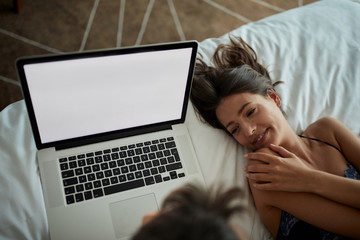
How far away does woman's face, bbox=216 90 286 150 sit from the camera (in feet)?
3.46

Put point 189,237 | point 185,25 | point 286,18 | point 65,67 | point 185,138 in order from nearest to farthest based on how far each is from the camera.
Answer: point 189,237
point 65,67
point 185,138
point 286,18
point 185,25

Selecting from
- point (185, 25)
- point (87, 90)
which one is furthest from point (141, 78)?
point (185, 25)

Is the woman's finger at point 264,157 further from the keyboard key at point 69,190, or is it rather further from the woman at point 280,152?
the keyboard key at point 69,190

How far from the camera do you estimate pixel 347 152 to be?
1129 millimetres

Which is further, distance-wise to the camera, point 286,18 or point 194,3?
point 194,3

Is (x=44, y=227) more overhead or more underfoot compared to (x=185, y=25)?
more underfoot

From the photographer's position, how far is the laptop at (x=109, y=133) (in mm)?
804

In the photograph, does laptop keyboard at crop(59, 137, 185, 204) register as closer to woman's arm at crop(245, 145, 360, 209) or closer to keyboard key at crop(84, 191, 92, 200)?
keyboard key at crop(84, 191, 92, 200)

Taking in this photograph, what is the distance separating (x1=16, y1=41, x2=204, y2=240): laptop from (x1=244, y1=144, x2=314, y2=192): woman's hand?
19cm

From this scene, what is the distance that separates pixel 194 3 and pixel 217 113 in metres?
1.24

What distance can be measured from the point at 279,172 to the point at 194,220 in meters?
0.54

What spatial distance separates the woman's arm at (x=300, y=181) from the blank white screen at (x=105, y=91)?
35cm

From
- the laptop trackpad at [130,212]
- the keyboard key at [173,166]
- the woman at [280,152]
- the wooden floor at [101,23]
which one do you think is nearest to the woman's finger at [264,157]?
the woman at [280,152]

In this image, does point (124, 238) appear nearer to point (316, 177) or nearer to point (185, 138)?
point (185, 138)
